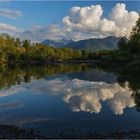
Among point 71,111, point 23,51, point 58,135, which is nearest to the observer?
point 58,135

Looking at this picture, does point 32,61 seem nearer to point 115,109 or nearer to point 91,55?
point 91,55

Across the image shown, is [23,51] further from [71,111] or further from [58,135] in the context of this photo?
[58,135]

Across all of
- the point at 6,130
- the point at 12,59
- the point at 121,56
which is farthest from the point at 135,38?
the point at 6,130

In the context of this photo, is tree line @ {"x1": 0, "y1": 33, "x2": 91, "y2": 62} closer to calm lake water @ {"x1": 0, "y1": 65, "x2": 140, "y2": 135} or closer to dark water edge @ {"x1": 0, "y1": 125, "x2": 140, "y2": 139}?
calm lake water @ {"x1": 0, "y1": 65, "x2": 140, "y2": 135}

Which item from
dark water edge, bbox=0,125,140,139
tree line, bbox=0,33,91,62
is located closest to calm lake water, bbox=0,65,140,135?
dark water edge, bbox=0,125,140,139

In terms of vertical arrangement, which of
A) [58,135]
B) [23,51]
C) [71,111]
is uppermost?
[23,51]

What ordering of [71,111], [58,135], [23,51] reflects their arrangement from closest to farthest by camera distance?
[58,135] < [71,111] < [23,51]

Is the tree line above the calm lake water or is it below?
above

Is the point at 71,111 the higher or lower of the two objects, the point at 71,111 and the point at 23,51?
the lower

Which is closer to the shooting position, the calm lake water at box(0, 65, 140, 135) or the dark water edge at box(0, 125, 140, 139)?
the dark water edge at box(0, 125, 140, 139)

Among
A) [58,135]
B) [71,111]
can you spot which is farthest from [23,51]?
[58,135]

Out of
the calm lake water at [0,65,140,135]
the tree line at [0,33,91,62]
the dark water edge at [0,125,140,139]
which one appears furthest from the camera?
the tree line at [0,33,91,62]

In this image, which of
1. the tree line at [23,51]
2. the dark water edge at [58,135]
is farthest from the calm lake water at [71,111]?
the tree line at [23,51]

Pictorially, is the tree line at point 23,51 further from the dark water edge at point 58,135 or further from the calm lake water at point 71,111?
the dark water edge at point 58,135
